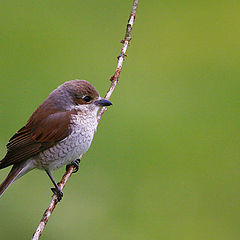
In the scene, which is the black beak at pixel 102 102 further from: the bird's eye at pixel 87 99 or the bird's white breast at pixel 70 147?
the bird's white breast at pixel 70 147

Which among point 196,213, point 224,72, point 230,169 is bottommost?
point 196,213

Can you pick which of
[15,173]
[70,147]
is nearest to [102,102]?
[70,147]

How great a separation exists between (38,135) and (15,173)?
0.31 metres

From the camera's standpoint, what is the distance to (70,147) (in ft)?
12.1

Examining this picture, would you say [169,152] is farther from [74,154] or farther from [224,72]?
[74,154]

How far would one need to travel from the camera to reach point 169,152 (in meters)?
5.56

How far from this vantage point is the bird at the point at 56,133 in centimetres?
365

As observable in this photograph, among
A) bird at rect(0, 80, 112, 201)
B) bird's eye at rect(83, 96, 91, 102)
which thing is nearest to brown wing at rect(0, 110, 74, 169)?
bird at rect(0, 80, 112, 201)

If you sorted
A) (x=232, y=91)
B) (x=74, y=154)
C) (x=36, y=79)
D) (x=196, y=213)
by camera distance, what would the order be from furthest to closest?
(x=232, y=91) < (x=36, y=79) < (x=196, y=213) < (x=74, y=154)

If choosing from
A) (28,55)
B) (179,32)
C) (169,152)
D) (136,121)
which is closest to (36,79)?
(28,55)

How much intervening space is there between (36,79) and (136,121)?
1.26 meters

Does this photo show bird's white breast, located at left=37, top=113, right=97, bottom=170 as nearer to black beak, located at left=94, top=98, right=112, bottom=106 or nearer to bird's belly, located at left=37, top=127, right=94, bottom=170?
bird's belly, located at left=37, top=127, right=94, bottom=170

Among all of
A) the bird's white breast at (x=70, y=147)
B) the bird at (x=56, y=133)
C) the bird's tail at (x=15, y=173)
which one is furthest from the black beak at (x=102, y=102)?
the bird's tail at (x=15, y=173)

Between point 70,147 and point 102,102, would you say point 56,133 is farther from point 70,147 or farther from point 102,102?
point 102,102
